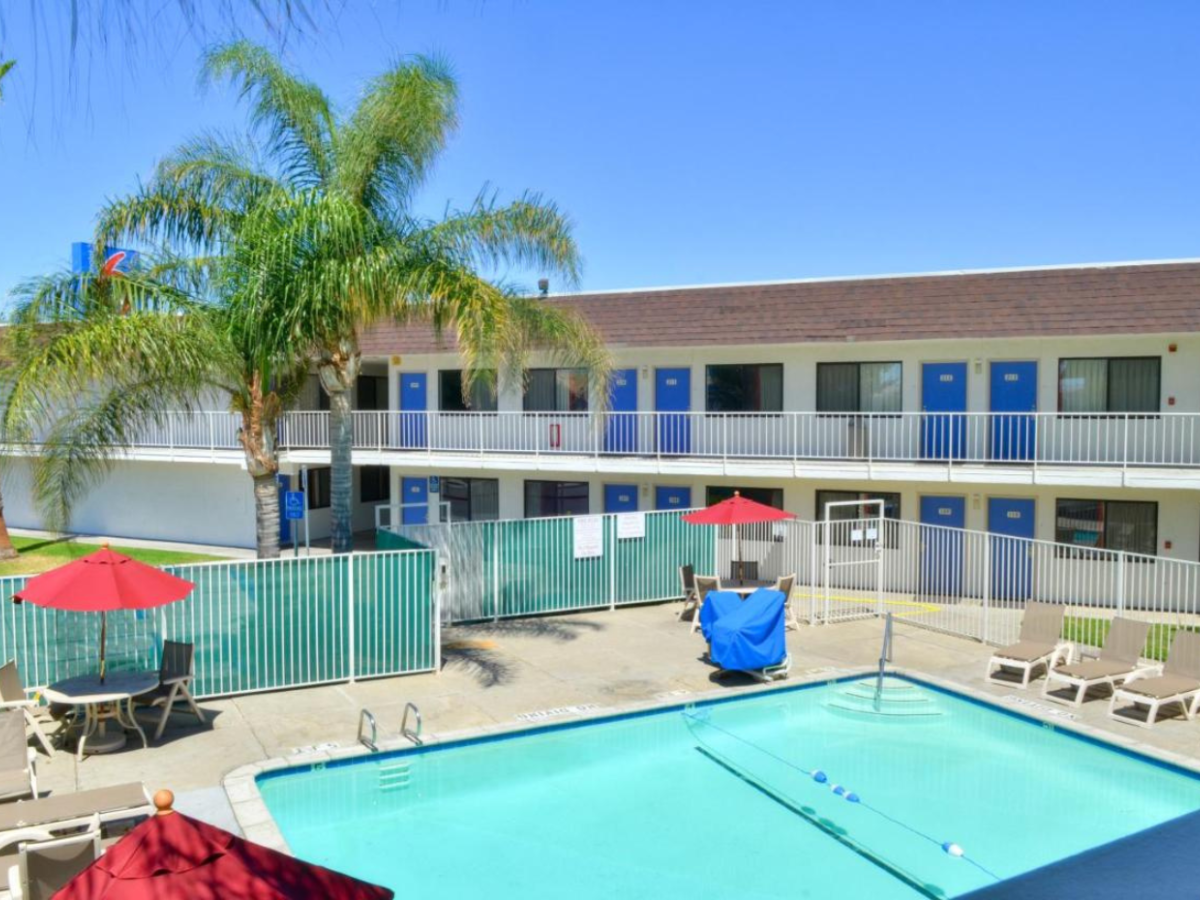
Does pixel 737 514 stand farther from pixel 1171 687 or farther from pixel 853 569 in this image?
pixel 1171 687

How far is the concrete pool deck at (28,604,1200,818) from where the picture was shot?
10398 mm

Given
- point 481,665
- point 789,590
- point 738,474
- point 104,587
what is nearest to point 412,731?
point 481,665

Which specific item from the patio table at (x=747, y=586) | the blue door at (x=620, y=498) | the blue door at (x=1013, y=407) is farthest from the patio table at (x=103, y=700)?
the blue door at (x=1013, y=407)

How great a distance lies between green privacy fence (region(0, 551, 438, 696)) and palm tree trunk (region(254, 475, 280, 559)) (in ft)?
4.74

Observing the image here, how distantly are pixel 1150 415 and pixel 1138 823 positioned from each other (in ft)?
37.0

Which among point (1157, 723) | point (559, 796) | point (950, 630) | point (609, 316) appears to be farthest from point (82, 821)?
point (609, 316)

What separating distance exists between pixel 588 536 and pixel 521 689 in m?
5.04

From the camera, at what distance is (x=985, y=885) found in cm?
845

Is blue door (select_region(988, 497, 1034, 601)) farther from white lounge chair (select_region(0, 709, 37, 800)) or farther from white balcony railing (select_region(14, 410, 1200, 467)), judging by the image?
white lounge chair (select_region(0, 709, 37, 800))

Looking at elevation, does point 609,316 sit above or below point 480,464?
above

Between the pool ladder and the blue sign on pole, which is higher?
the blue sign on pole

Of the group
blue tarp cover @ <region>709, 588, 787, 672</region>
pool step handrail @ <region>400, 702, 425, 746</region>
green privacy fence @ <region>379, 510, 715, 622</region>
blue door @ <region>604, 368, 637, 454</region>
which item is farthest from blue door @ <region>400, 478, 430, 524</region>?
pool step handrail @ <region>400, 702, 425, 746</region>

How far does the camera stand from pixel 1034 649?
13.7 metres

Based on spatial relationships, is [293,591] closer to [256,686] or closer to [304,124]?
[256,686]
